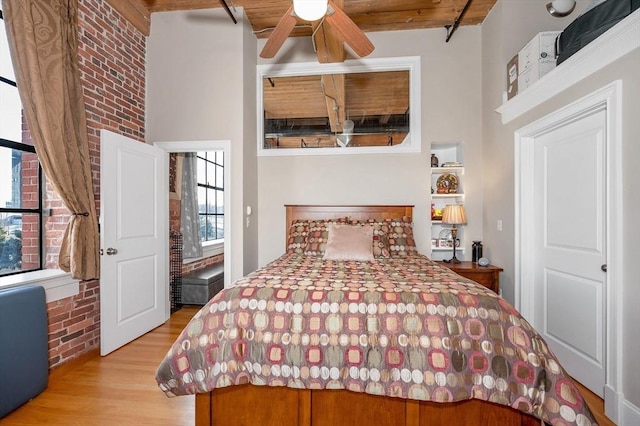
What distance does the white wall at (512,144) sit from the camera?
1.76m

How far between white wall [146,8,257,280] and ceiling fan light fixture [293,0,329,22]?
1.61m

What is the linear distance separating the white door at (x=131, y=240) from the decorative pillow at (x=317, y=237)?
1.65m

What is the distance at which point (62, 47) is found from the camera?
2.42 meters

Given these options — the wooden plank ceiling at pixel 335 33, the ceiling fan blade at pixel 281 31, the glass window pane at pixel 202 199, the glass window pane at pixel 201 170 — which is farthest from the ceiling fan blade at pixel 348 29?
the glass window pane at pixel 202 199

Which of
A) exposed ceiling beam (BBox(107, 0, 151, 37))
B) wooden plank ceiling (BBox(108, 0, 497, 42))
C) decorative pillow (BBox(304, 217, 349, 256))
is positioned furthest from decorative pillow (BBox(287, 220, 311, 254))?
exposed ceiling beam (BBox(107, 0, 151, 37))

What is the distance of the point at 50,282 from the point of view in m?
2.32

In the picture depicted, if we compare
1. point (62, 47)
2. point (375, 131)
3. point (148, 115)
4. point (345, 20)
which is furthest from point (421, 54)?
point (62, 47)

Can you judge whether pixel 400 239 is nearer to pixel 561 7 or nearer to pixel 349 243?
pixel 349 243

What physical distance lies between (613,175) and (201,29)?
397 cm

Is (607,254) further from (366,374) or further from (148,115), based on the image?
(148,115)

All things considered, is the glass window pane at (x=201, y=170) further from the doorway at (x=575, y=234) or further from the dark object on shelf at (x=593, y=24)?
the dark object on shelf at (x=593, y=24)

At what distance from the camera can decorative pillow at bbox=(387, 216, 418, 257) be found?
3.22 m

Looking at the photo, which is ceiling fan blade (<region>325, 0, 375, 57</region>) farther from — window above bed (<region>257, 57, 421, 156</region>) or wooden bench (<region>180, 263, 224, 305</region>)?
wooden bench (<region>180, 263, 224, 305</region>)

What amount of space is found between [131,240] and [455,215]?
3.38m
